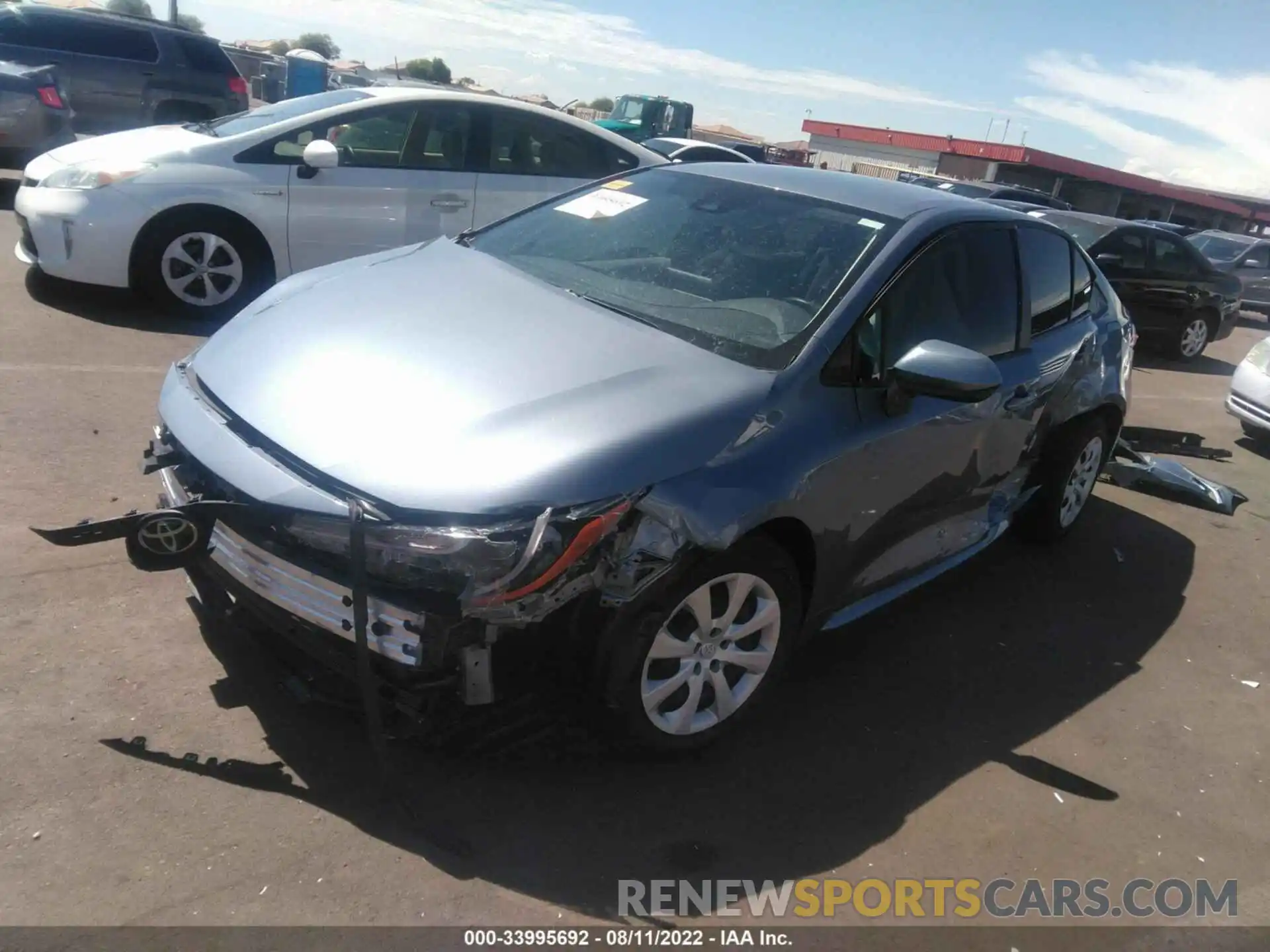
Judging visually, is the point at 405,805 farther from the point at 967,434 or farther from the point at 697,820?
the point at 967,434

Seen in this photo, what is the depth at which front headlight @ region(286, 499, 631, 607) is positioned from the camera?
2.45 m

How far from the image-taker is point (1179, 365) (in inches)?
479

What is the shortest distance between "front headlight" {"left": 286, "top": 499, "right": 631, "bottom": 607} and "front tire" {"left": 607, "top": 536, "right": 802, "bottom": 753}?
11.7 inches

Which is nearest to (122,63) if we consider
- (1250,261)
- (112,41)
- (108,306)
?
(112,41)

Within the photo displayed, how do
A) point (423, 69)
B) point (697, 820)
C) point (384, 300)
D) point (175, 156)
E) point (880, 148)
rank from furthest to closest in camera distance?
point (423, 69) < point (880, 148) < point (175, 156) < point (384, 300) < point (697, 820)

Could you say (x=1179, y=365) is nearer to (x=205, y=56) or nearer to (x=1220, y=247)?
(x=1220, y=247)

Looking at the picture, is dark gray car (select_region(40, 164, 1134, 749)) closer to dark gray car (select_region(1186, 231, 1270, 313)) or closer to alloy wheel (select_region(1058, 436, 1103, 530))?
alloy wheel (select_region(1058, 436, 1103, 530))

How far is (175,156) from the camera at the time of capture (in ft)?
21.0

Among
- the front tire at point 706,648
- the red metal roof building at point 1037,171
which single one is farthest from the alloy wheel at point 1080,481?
the red metal roof building at point 1037,171

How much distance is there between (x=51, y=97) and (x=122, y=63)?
2246 millimetres

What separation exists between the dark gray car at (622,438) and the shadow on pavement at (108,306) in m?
3.11

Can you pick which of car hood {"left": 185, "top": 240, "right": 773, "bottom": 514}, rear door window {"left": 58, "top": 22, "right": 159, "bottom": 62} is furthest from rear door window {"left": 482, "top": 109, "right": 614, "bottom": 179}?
rear door window {"left": 58, "top": 22, "right": 159, "bottom": 62}

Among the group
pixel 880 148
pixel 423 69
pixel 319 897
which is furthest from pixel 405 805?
pixel 423 69

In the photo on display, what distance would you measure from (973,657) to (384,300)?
2.65 meters
